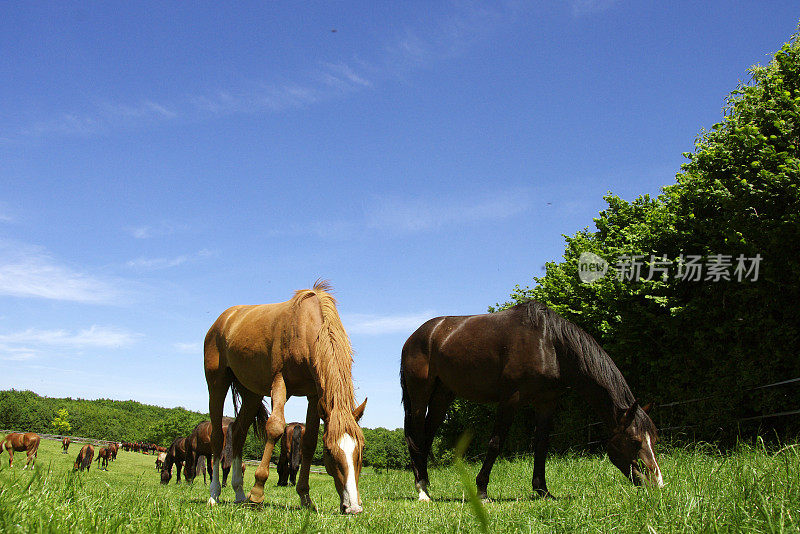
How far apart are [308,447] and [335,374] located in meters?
1.27

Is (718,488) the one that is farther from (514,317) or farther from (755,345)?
(755,345)

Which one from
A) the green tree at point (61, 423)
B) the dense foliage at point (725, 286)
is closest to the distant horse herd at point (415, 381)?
the dense foliage at point (725, 286)

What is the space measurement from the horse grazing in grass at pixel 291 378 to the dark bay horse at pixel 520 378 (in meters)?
2.64

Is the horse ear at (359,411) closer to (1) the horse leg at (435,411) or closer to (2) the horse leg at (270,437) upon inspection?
(2) the horse leg at (270,437)

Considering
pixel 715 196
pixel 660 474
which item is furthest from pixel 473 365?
pixel 715 196

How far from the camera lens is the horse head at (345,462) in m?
4.77

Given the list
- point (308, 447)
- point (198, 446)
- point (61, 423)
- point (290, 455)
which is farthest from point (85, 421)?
point (308, 447)

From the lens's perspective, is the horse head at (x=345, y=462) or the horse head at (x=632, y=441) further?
the horse head at (x=632, y=441)

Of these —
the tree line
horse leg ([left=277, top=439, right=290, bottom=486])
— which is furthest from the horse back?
the tree line

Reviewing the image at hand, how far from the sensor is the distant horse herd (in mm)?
5516

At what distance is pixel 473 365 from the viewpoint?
27.1 feet

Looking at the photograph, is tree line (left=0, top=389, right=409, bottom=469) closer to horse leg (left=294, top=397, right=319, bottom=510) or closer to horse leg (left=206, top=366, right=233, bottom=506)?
horse leg (left=206, top=366, right=233, bottom=506)

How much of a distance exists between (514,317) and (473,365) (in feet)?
3.16

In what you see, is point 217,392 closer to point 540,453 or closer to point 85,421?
point 540,453
